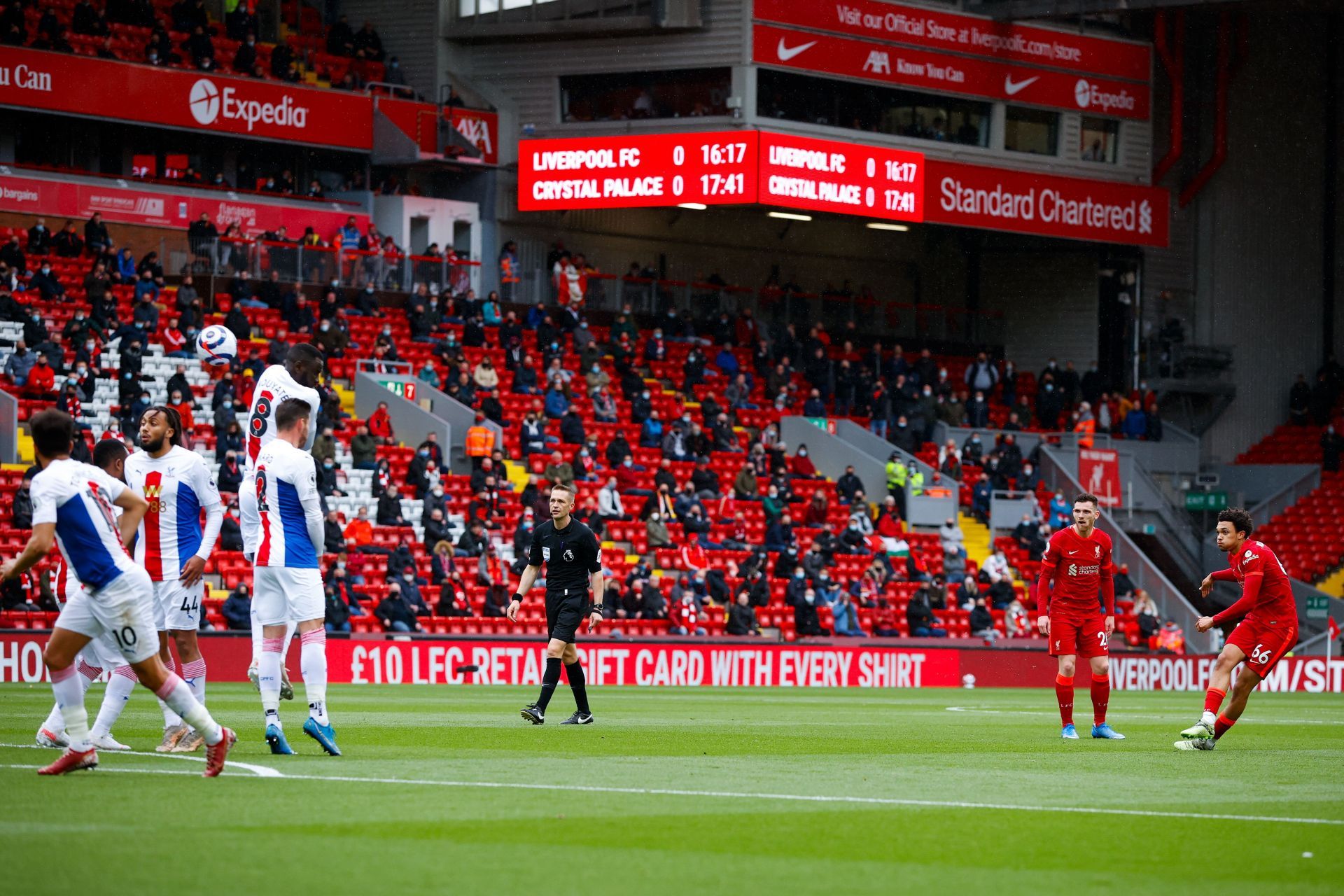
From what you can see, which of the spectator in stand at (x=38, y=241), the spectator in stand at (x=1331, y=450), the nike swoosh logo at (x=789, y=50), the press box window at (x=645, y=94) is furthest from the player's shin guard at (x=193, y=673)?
the spectator in stand at (x=1331, y=450)

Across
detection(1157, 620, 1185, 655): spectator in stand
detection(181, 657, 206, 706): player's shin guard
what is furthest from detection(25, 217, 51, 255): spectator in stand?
detection(181, 657, 206, 706): player's shin guard

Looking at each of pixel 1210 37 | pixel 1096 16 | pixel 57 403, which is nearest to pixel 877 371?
pixel 1096 16

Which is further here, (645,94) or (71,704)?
(645,94)

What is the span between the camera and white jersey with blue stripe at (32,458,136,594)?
35.7ft

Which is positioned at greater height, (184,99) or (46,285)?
(184,99)

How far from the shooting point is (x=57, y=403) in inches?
1308

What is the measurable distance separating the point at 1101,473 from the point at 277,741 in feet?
124

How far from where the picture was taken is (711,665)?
33750 millimetres

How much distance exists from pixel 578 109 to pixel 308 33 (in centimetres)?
649

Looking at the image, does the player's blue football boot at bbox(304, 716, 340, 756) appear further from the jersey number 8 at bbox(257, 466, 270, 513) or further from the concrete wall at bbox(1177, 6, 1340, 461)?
the concrete wall at bbox(1177, 6, 1340, 461)

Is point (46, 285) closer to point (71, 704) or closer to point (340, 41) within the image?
point (340, 41)

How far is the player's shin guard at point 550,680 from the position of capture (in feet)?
60.0

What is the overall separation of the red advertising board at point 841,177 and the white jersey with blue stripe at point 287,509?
31.5 m

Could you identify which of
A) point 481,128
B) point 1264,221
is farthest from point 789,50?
point 1264,221
